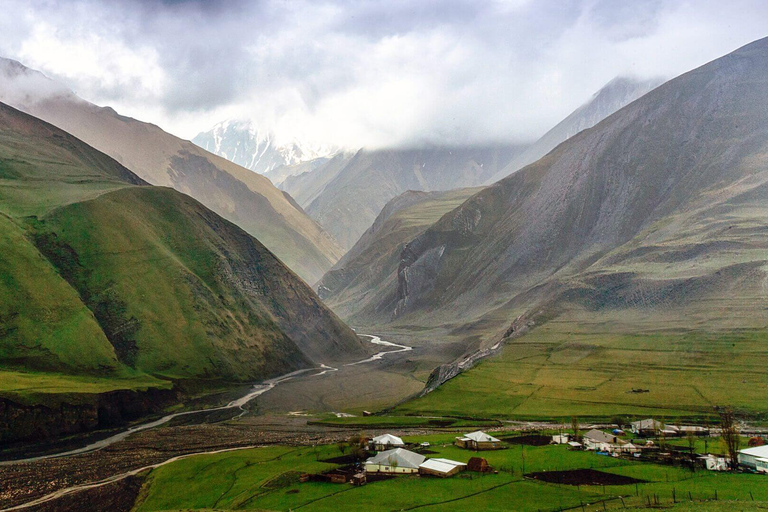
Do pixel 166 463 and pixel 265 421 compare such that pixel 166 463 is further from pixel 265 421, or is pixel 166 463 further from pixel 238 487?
pixel 265 421

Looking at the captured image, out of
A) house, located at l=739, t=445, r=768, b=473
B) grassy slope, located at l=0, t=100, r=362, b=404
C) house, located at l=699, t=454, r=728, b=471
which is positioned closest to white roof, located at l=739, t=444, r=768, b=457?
house, located at l=739, t=445, r=768, b=473

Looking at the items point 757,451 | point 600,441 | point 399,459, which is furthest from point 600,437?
point 399,459

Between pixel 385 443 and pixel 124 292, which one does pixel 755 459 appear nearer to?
pixel 385 443

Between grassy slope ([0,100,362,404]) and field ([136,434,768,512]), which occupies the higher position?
grassy slope ([0,100,362,404])

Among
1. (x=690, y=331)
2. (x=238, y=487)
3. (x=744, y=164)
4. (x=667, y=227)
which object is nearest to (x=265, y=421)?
(x=238, y=487)

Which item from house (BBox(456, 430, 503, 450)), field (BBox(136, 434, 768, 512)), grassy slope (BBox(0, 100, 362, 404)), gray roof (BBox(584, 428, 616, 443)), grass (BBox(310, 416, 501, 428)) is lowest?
field (BBox(136, 434, 768, 512))

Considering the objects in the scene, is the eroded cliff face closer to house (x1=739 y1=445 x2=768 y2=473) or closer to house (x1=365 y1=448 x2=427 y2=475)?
house (x1=365 y1=448 x2=427 y2=475)

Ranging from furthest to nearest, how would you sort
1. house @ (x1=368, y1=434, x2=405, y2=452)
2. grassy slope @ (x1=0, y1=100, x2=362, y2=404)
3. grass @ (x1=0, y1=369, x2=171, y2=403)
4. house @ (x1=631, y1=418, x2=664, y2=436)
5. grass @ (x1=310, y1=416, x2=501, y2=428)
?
1. grassy slope @ (x1=0, y1=100, x2=362, y2=404)
2. grass @ (x1=310, y1=416, x2=501, y2=428)
3. grass @ (x1=0, y1=369, x2=171, y2=403)
4. house @ (x1=631, y1=418, x2=664, y2=436)
5. house @ (x1=368, y1=434, x2=405, y2=452)
